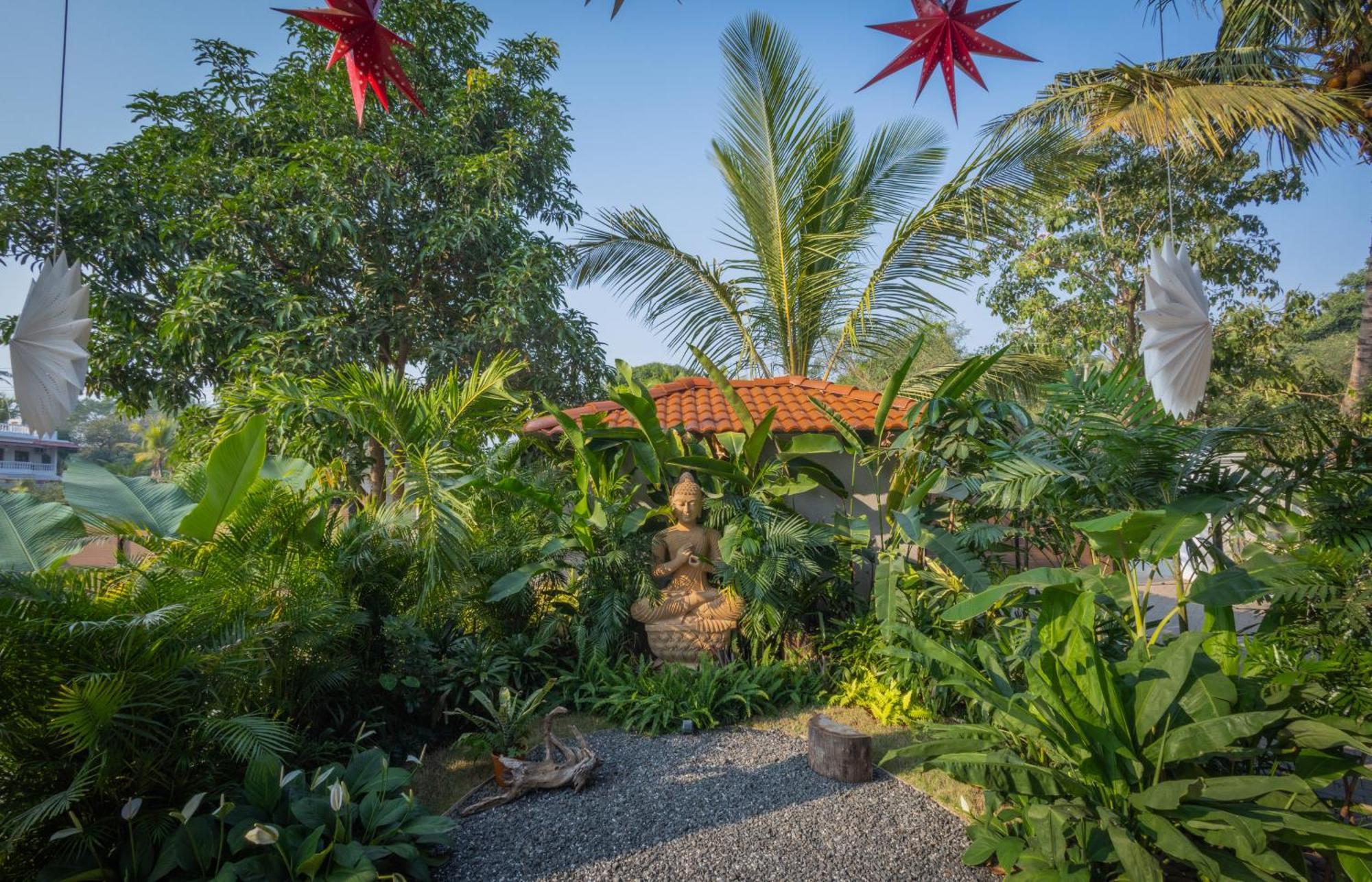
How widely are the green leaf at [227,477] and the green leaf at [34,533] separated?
72 cm

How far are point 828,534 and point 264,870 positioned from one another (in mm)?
4247

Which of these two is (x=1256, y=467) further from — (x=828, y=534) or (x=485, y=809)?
(x=485, y=809)

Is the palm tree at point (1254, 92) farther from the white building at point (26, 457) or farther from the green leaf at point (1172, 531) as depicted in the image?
the white building at point (26, 457)

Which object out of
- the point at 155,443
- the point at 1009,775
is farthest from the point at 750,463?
the point at 155,443

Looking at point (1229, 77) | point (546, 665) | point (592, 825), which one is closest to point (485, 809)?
point (592, 825)

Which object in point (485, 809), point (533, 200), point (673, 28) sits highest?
point (533, 200)

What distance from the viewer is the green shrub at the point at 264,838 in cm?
278

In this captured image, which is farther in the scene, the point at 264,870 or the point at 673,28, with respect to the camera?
the point at 264,870

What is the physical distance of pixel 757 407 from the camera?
7398 millimetres

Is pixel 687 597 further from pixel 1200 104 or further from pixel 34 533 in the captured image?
pixel 1200 104

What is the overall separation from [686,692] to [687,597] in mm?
876

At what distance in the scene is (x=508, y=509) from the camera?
20.2 ft

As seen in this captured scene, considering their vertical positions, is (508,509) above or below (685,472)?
below

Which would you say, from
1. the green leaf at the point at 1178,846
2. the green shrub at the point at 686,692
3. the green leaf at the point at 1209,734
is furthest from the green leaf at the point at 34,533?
the green leaf at the point at 1209,734
